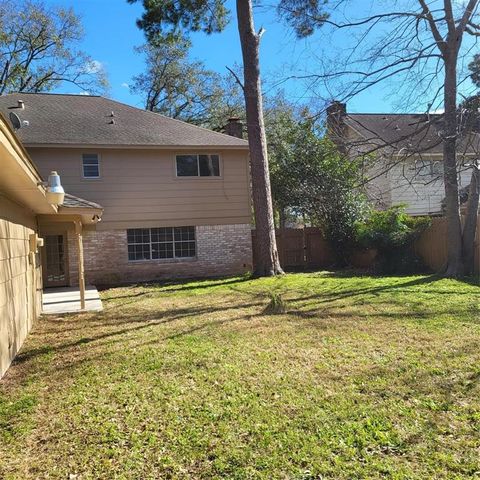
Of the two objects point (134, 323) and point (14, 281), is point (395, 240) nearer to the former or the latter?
point (134, 323)

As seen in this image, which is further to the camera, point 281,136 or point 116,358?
point 281,136

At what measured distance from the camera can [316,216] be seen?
1822 centimetres

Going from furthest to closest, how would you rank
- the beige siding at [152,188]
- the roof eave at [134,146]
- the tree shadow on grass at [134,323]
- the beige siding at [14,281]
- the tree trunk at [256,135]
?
the beige siding at [152,188] < the tree trunk at [256,135] < the roof eave at [134,146] < the tree shadow on grass at [134,323] < the beige siding at [14,281]

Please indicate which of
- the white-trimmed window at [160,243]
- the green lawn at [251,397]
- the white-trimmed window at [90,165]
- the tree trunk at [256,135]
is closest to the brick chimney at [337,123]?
the tree trunk at [256,135]

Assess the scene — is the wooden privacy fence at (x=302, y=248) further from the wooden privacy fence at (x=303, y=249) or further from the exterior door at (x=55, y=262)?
the exterior door at (x=55, y=262)

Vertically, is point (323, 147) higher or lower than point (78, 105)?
lower

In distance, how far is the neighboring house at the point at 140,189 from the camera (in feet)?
48.0

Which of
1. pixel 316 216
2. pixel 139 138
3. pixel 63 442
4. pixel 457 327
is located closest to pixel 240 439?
pixel 63 442

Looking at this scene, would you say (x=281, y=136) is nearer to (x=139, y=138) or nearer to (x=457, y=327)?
(x=139, y=138)

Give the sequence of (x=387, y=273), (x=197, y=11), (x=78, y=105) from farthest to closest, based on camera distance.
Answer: (x=78, y=105) → (x=197, y=11) → (x=387, y=273)

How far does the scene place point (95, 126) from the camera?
1538 centimetres

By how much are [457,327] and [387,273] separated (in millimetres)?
7626

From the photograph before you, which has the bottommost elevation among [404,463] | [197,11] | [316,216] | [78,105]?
[404,463]

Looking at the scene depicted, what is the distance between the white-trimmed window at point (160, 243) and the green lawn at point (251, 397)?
7205mm
